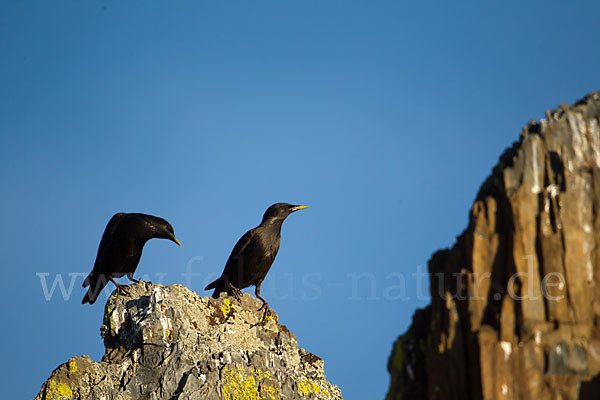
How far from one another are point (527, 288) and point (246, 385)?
16.9 feet

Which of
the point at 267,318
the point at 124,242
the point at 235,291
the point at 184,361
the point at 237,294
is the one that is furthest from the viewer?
the point at 124,242

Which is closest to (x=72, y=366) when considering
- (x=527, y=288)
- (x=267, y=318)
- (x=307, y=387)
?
(x=267, y=318)

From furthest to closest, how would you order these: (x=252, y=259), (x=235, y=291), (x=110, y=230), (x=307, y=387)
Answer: (x=110, y=230)
(x=252, y=259)
(x=235, y=291)
(x=307, y=387)

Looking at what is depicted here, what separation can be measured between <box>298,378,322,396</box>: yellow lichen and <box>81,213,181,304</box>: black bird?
15.0ft

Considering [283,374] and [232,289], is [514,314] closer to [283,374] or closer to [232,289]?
[283,374]

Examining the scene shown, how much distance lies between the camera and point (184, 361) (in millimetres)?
9484

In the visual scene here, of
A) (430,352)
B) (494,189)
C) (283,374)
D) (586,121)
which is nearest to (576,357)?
(430,352)

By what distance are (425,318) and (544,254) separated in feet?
4.19

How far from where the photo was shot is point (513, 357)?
16.8 ft

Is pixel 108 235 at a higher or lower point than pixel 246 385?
higher

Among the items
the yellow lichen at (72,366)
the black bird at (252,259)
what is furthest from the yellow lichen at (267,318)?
the yellow lichen at (72,366)

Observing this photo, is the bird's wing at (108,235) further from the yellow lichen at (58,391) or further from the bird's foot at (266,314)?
the yellow lichen at (58,391)

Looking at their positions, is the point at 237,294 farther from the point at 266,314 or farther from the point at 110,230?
the point at 110,230

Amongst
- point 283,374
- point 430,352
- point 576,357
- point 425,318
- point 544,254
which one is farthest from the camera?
point 283,374
